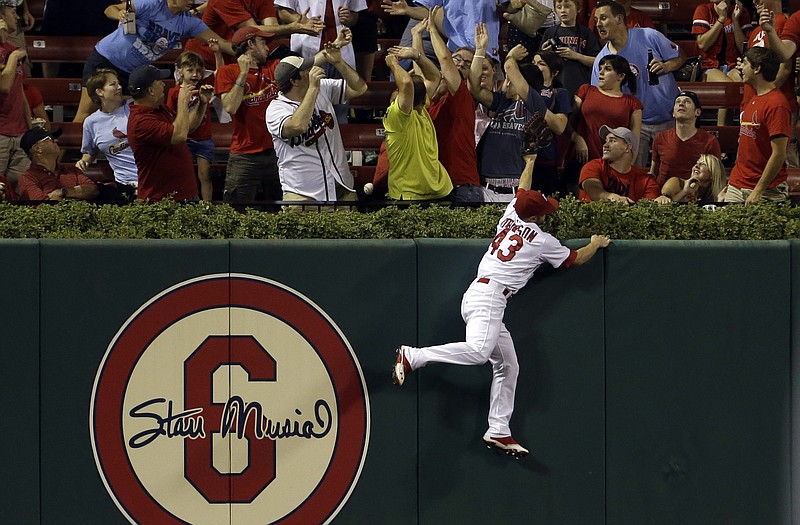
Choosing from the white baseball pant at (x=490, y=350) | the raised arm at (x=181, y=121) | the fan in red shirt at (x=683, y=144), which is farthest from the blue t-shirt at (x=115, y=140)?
the fan in red shirt at (x=683, y=144)

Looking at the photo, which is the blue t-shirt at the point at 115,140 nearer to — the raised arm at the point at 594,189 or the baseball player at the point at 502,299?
the baseball player at the point at 502,299

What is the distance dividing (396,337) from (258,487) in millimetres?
1143

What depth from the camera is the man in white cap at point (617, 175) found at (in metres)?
7.77

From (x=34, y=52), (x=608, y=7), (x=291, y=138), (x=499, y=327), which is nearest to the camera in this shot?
(x=499, y=327)

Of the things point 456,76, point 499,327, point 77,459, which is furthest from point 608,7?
point 77,459

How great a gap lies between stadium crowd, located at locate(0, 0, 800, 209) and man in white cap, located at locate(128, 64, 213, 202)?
0.01m

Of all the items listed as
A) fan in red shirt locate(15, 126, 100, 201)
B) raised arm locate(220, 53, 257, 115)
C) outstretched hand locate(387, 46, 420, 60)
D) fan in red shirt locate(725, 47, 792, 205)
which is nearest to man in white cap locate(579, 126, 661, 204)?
fan in red shirt locate(725, 47, 792, 205)

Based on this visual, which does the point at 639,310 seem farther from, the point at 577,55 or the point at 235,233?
the point at 577,55

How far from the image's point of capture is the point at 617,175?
25.8 ft

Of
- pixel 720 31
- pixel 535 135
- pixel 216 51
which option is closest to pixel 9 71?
pixel 216 51

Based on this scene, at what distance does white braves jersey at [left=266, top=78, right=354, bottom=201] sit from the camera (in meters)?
7.98

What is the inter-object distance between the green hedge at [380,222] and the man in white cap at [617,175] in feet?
2.56

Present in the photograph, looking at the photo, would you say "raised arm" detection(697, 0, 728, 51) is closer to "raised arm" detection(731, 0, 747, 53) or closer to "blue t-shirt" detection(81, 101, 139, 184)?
"raised arm" detection(731, 0, 747, 53)

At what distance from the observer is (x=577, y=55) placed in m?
9.51
